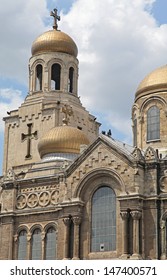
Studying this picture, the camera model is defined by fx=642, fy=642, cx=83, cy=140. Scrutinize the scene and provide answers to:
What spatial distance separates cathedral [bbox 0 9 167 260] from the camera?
39594mm

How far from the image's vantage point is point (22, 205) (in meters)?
45.4

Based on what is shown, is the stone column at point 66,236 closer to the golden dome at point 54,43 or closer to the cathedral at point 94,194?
the cathedral at point 94,194

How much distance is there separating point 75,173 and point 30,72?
18.0m

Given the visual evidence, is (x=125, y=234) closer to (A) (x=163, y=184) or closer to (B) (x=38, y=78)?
(A) (x=163, y=184)

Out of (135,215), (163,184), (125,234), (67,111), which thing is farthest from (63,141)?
(125,234)

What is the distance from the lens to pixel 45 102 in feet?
182

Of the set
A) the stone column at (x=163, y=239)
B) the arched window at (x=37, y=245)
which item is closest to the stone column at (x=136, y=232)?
the stone column at (x=163, y=239)

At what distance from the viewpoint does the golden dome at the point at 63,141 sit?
47.5 metres

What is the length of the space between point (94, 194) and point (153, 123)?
767 cm

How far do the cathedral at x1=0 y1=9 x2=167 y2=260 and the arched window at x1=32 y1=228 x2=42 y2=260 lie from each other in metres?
0.07

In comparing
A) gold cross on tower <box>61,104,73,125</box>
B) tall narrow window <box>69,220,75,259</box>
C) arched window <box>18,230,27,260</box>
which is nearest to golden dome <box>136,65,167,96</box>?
gold cross on tower <box>61,104,73,125</box>

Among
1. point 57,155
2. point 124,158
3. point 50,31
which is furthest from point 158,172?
point 50,31

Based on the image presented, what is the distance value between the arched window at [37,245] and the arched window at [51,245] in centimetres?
55
